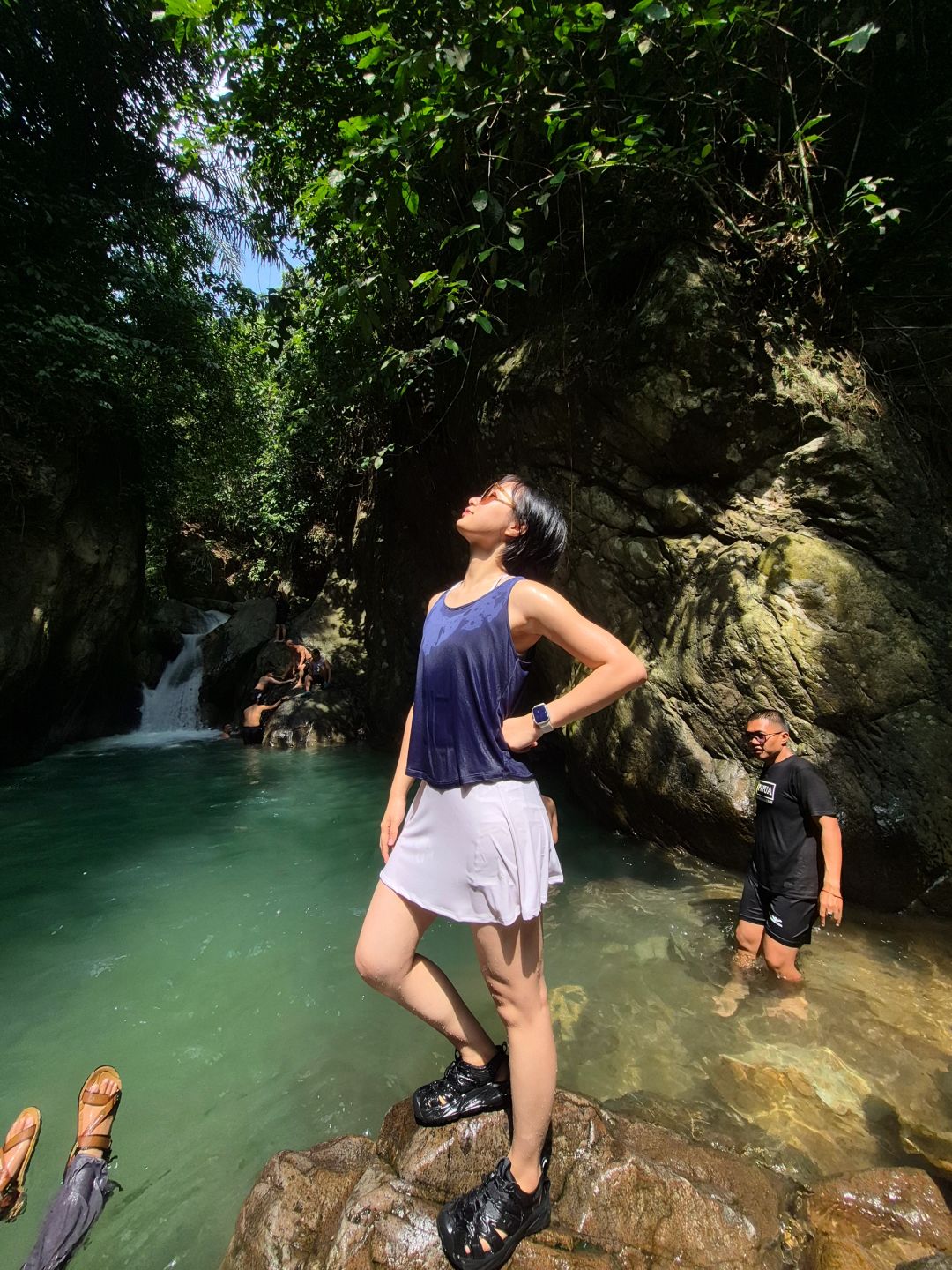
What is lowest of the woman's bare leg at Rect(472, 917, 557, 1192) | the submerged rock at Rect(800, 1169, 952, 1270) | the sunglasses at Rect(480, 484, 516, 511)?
the submerged rock at Rect(800, 1169, 952, 1270)

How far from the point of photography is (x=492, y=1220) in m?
1.46

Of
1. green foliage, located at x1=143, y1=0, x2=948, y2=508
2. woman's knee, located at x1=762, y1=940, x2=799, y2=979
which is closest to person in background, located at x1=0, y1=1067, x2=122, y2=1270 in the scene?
woman's knee, located at x1=762, y1=940, x2=799, y2=979

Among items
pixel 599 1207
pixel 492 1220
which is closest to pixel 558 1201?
pixel 599 1207

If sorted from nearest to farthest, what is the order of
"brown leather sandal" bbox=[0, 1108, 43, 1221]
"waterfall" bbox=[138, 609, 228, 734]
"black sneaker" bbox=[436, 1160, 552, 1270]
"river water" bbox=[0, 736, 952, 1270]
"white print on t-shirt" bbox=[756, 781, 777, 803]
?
"black sneaker" bbox=[436, 1160, 552, 1270] → "brown leather sandal" bbox=[0, 1108, 43, 1221] → "river water" bbox=[0, 736, 952, 1270] → "white print on t-shirt" bbox=[756, 781, 777, 803] → "waterfall" bbox=[138, 609, 228, 734]

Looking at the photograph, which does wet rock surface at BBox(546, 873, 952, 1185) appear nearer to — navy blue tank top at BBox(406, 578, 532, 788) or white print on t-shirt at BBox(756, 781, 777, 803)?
white print on t-shirt at BBox(756, 781, 777, 803)

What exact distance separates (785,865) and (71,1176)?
10.7 ft

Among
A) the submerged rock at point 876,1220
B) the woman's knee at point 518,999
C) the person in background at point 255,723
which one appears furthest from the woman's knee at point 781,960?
the person in background at point 255,723

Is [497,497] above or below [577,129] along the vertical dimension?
below

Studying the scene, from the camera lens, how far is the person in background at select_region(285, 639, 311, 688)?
40.9ft

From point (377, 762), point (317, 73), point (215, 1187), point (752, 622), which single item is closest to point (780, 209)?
point (752, 622)

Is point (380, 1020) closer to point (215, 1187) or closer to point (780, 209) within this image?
point (215, 1187)

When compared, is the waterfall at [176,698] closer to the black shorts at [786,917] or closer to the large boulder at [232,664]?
the large boulder at [232,664]

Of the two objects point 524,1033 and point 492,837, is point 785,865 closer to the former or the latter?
point 524,1033

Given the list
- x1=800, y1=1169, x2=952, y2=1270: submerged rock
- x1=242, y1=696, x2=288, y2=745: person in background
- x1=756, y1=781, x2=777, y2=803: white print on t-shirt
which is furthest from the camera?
x1=242, y1=696, x2=288, y2=745: person in background
